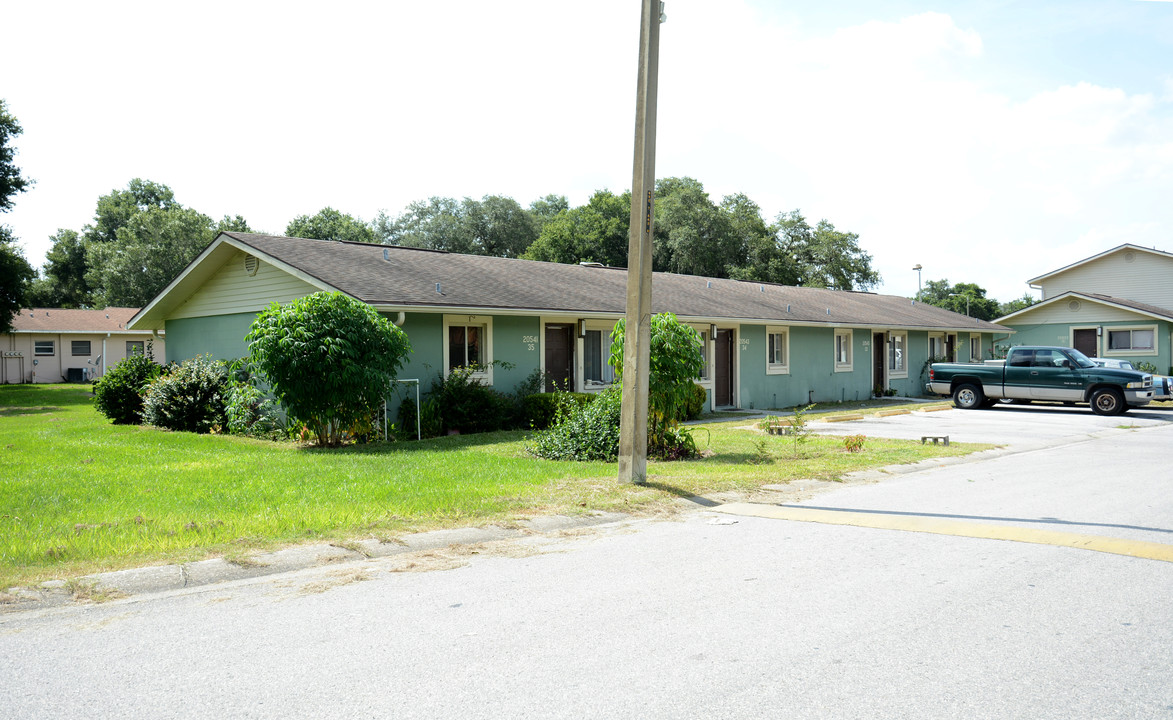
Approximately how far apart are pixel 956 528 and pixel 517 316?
12.1 meters

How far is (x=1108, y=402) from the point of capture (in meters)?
22.2

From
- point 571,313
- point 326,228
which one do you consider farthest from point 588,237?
point 571,313

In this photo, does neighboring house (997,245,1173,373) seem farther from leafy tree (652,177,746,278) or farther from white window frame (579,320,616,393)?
white window frame (579,320,616,393)

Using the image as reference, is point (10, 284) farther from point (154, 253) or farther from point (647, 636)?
point (647, 636)

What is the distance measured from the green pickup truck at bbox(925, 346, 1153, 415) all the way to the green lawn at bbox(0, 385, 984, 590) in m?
10.7

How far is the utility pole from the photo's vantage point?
9.67m

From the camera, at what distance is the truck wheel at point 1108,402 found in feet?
71.9

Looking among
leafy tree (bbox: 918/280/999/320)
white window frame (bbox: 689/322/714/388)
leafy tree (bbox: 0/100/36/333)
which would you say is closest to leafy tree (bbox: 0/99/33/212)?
leafy tree (bbox: 0/100/36/333)

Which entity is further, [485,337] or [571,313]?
[571,313]

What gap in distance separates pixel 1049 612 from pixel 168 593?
5885 millimetres

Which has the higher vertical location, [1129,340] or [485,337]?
[1129,340]

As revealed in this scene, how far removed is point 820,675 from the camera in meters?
4.09

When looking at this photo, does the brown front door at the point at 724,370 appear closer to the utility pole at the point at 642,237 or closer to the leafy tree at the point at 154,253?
the utility pole at the point at 642,237

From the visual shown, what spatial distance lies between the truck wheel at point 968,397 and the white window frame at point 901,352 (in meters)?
5.05
